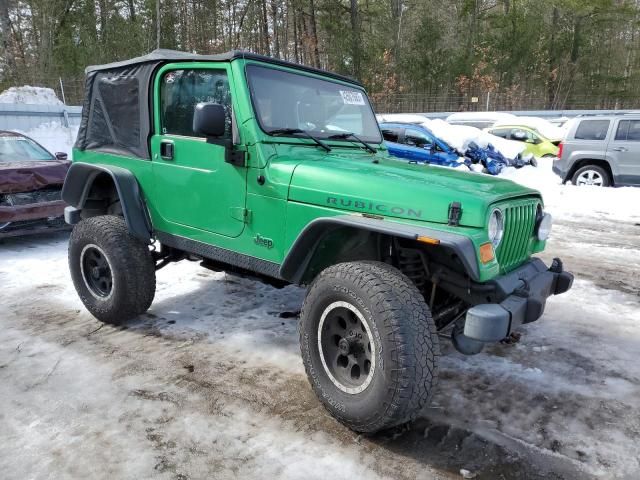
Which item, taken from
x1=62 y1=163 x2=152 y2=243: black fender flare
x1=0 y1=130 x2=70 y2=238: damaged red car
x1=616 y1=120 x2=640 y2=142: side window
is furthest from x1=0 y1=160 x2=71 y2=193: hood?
x1=616 y1=120 x2=640 y2=142: side window

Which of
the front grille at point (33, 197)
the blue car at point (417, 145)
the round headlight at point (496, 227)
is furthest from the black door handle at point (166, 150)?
the blue car at point (417, 145)

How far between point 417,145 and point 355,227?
11.3 meters

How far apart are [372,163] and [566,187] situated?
31.3ft

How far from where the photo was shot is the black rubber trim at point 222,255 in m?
3.39

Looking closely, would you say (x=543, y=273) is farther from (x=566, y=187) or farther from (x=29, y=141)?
(x=566, y=187)

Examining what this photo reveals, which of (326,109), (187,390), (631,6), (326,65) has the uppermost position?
(631,6)

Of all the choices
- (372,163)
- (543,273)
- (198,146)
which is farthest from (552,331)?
(198,146)

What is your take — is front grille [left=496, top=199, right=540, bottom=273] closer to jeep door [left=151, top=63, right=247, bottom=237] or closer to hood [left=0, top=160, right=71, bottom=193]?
jeep door [left=151, top=63, right=247, bottom=237]

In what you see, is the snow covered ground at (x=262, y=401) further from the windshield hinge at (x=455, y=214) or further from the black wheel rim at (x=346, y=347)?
the windshield hinge at (x=455, y=214)

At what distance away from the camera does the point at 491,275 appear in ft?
8.70

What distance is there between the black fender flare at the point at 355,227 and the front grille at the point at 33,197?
5068mm

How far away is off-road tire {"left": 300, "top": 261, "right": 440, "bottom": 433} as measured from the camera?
251cm

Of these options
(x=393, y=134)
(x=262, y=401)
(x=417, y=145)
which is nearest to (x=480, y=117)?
(x=417, y=145)

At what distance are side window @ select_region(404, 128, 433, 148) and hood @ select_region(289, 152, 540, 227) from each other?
10533 millimetres
